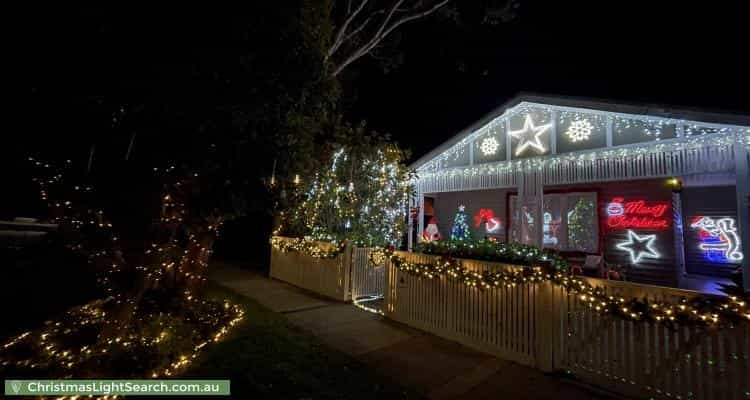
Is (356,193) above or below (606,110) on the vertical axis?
below

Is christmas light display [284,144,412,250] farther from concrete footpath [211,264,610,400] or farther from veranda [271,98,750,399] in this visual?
concrete footpath [211,264,610,400]

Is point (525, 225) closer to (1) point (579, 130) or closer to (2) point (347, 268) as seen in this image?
(1) point (579, 130)

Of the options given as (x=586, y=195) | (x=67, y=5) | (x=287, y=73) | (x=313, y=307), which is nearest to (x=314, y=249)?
(x=313, y=307)

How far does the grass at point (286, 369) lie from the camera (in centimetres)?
350

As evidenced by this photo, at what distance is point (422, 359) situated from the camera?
4.54 metres

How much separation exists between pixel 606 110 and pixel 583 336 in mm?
5367

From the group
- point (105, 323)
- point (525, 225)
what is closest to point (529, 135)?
point (525, 225)

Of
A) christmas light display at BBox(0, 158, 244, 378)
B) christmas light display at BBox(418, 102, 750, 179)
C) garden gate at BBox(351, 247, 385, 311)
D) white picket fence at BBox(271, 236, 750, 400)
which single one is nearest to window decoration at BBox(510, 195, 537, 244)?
christmas light display at BBox(418, 102, 750, 179)

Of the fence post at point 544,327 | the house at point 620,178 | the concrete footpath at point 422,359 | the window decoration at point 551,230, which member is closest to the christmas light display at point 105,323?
the concrete footpath at point 422,359

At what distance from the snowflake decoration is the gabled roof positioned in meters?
0.44

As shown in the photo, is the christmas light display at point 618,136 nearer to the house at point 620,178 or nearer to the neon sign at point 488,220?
the house at point 620,178

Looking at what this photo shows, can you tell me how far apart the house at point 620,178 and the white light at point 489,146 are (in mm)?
29

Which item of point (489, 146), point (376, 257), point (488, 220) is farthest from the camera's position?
point (488, 220)

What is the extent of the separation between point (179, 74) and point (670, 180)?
36.0ft
